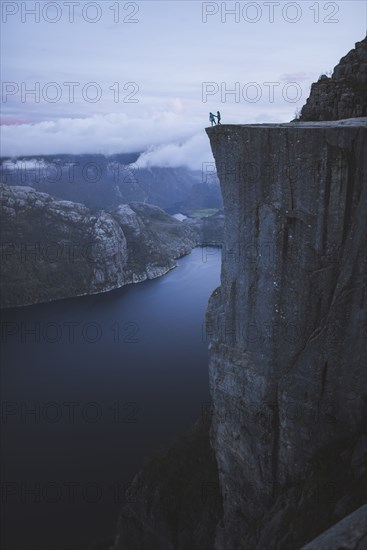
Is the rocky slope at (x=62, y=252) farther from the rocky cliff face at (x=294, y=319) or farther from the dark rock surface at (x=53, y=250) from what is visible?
the rocky cliff face at (x=294, y=319)

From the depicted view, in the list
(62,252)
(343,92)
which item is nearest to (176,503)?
(343,92)

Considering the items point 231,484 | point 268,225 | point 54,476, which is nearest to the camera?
point 268,225

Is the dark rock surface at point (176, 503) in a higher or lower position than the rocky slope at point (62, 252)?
lower

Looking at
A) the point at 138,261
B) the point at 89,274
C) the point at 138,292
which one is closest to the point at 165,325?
the point at 138,292

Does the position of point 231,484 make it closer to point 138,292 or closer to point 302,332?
point 302,332

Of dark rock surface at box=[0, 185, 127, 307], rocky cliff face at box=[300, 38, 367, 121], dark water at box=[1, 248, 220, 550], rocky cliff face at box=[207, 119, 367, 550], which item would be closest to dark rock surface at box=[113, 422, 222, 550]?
rocky cliff face at box=[207, 119, 367, 550]

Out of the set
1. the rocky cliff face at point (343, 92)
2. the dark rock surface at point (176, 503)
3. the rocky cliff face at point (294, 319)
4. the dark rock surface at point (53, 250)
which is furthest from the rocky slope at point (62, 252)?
the rocky cliff face at point (294, 319)
